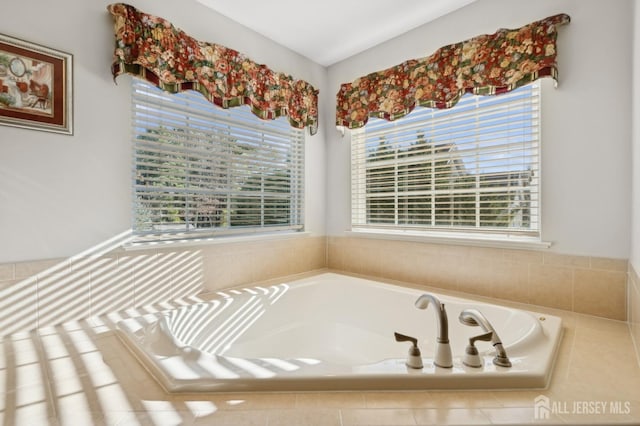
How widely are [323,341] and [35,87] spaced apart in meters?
2.22

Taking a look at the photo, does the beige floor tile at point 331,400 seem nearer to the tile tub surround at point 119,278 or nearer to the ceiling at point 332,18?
the tile tub surround at point 119,278

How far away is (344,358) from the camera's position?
7.14 feet

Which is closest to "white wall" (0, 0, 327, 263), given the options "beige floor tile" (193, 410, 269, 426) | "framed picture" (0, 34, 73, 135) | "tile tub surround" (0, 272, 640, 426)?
"framed picture" (0, 34, 73, 135)

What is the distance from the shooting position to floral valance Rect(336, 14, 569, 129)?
184 centimetres

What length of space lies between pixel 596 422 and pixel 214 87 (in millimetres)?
2420

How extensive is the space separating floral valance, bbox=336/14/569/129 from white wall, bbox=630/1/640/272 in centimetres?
33

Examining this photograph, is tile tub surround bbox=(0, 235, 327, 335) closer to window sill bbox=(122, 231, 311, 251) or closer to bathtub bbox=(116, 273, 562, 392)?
window sill bbox=(122, 231, 311, 251)

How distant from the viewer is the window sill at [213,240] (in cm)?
191

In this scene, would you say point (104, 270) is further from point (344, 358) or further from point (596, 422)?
point (596, 422)

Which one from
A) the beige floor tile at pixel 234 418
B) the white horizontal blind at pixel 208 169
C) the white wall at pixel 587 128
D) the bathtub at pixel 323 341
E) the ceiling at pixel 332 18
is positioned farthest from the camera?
the ceiling at pixel 332 18

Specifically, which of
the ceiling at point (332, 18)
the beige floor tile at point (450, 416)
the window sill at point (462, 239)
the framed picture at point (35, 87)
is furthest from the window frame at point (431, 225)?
the framed picture at point (35, 87)

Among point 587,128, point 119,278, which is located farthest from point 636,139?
point 119,278

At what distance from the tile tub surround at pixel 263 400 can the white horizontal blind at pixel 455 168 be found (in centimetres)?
107

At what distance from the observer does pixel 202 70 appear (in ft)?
6.84
